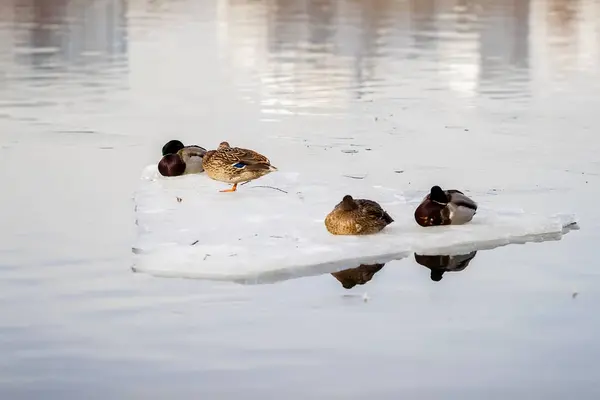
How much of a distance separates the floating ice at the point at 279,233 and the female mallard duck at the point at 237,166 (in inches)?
5.9

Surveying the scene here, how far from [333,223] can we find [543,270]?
Result: 5.52ft

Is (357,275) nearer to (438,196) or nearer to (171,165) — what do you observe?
(438,196)

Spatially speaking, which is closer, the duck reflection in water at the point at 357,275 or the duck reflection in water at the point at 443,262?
the duck reflection in water at the point at 357,275

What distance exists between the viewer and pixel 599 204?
37.1ft

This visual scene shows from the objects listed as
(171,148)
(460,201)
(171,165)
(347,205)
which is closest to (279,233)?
(347,205)

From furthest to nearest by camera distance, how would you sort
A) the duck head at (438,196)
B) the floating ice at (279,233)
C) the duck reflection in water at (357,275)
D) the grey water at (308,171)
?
the duck head at (438,196) < the floating ice at (279,233) < the duck reflection in water at (357,275) < the grey water at (308,171)

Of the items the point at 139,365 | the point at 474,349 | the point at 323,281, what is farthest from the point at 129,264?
the point at 474,349

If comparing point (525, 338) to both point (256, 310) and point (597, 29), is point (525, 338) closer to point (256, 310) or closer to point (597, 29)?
point (256, 310)

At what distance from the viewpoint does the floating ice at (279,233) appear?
8.59 metres

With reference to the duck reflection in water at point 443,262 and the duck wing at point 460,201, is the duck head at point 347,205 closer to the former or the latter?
the duck reflection in water at point 443,262

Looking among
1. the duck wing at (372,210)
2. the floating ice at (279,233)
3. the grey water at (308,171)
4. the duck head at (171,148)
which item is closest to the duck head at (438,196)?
the floating ice at (279,233)

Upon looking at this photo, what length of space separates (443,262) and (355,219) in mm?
817

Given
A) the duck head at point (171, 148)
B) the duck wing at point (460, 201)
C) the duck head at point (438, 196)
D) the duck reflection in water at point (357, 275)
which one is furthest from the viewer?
the duck head at point (171, 148)

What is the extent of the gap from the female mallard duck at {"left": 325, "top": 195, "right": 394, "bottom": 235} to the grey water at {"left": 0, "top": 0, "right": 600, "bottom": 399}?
0.56 meters
